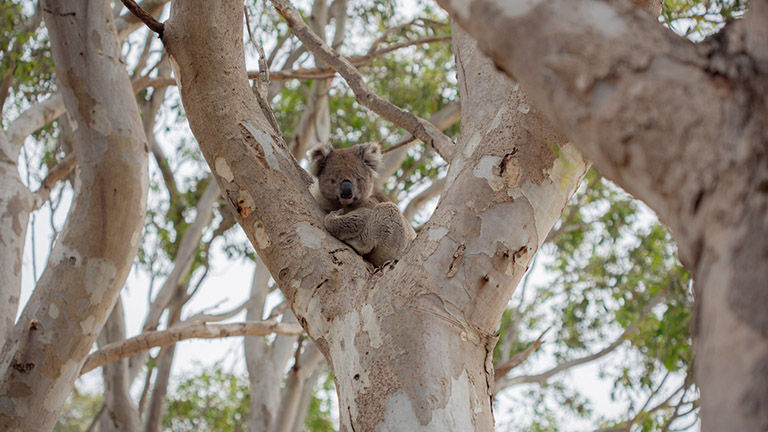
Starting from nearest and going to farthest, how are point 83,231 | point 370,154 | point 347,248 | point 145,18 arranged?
1. point 347,248
2. point 145,18
3. point 83,231
4. point 370,154

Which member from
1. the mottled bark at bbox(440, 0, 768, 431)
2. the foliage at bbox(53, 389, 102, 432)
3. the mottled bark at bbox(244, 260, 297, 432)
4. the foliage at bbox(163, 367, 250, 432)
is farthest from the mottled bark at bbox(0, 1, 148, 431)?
the foliage at bbox(53, 389, 102, 432)

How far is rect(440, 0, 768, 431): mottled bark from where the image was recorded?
886 millimetres

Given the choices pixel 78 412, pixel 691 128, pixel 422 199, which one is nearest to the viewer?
pixel 691 128

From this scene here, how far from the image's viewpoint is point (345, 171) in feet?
15.2

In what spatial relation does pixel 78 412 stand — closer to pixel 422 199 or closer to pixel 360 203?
pixel 422 199

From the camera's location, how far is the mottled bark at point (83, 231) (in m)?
3.29

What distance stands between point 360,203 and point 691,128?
3830 millimetres

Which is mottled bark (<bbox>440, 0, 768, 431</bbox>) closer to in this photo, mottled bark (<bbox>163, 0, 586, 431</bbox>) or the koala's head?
mottled bark (<bbox>163, 0, 586, 431</bbox>)

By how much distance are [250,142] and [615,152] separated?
178 centimetres

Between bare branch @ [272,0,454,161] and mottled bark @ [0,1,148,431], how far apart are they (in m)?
1.03

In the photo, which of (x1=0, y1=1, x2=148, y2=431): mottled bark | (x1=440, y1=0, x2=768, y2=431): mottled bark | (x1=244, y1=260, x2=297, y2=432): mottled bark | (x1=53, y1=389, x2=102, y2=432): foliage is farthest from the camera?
(x1=53, y1=389, x2=102, y2=432): foliage

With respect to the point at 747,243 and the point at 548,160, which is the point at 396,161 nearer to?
the point at 548,160

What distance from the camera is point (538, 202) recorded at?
218 centimetres

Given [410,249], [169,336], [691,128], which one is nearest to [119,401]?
[169,336]
